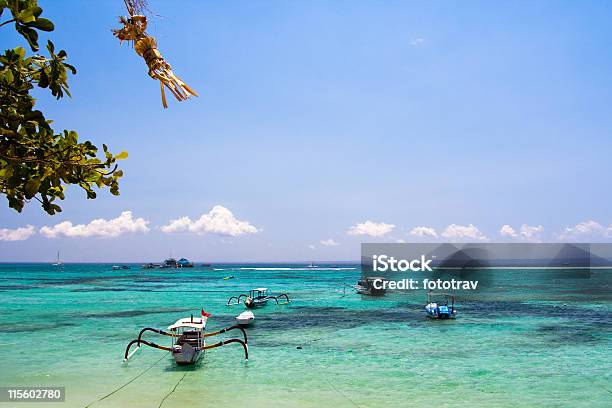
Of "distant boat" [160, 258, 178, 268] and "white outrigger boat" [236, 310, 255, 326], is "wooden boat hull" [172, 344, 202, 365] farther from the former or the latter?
"distant boat" [160, 258, 178, 268]

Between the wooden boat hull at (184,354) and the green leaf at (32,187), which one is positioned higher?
the green leaf at (32,187)

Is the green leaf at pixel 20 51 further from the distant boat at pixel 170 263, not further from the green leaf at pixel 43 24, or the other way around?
the distant boat at pixel 170 263

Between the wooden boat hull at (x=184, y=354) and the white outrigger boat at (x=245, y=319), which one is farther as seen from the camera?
the white outrigger boat at (x=245, y=319)

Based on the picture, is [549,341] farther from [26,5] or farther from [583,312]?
[26,5]

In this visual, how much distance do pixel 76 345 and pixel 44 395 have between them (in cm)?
974

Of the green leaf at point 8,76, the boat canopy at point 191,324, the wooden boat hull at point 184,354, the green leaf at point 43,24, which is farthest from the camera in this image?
the boat canopy at point 191,324

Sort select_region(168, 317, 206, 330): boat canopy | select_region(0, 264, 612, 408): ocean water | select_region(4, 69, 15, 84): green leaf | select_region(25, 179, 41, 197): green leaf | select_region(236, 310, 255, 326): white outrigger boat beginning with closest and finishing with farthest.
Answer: select_region(4, 69, 15, 84): green leaf < select_region(25, 179, 41, 197): green leaf < select_region(0, 264, 612, 408): ocean water < select_region(168, 317, 206, 330): boat canopy < select_region(236, 310, 255, 326): white outrigger boat

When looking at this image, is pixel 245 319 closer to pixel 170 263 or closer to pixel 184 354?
pixel 184 354

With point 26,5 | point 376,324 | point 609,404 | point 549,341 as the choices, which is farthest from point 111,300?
point 26,5

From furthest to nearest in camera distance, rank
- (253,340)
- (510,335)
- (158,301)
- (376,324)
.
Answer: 1. (158,301)
2. (376,324)
3. (510,335)
4. (253,340)

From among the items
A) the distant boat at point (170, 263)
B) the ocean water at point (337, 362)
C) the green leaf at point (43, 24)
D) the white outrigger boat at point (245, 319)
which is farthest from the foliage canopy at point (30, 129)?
the distant boat at point (170, 263)

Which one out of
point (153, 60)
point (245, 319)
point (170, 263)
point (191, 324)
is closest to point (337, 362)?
point (191, 324)

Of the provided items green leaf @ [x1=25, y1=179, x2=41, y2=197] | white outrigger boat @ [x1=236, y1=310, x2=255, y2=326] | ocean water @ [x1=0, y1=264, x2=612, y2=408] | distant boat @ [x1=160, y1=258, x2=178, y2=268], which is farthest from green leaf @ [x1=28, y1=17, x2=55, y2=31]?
distant boat @ [x1=160, y1=258, x2=178, y2=268]

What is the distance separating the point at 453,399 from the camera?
14914mm
